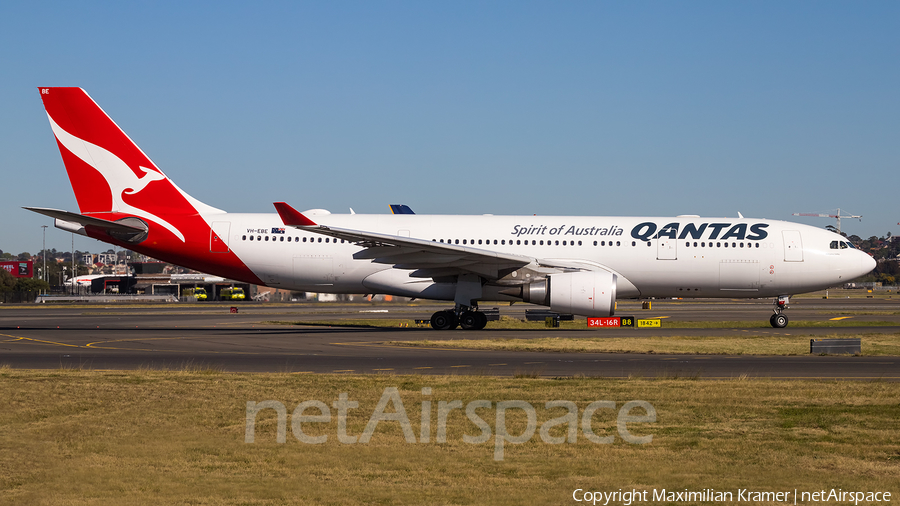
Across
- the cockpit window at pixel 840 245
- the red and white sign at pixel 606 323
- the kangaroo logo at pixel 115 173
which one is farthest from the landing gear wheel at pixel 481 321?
the cockpit window at pixel 840 245

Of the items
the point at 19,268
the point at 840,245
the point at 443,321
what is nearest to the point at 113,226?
the point at 443,321

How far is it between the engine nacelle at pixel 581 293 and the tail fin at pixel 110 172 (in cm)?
1311

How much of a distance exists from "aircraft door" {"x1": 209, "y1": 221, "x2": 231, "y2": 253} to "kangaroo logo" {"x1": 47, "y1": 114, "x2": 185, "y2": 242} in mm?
1077

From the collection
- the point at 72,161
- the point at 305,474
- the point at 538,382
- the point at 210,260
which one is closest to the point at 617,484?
the point at 305,474

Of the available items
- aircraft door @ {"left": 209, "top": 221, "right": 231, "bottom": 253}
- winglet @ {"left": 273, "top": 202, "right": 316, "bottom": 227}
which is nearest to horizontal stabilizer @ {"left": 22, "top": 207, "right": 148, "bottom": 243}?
aircraft door @ {"left": 209, "top": 221, "right": 231, "bottom": 253}

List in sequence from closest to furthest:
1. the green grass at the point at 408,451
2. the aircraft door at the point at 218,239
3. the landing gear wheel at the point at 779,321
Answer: the green grass at the point at 408,451
the aircraft door at the point at 218,239
the landing gear wheel at the point at 779,321

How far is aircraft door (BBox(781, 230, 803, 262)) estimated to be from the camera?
30.1m

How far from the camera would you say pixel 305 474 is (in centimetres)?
754

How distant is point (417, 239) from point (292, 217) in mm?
4908

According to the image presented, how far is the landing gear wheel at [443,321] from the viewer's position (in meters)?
29.1

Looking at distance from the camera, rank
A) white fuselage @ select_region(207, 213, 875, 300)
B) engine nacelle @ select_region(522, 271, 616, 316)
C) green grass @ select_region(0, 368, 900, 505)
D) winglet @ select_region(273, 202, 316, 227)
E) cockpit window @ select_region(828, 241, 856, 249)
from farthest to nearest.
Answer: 1. cockpit window @ select_region(828, 241, 856, 249)
2. white fuselage @ select_region(207, 213, 875, 300)
3. engine nacelle @ select_region(522, 271, 616, 316)
4. winglet @ select_region(273, 202, 316, 227)
5. green grass @ select_region(0, 368, 900, 505)

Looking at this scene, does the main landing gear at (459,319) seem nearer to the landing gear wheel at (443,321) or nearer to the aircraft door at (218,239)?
the landing gear wheel at (443,321)

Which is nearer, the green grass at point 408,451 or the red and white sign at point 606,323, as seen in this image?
the green grass at point 408,451

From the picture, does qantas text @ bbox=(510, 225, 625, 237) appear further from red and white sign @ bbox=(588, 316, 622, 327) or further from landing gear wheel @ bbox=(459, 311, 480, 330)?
red and white sign @ bbox=(588, 316, 622, 327)
